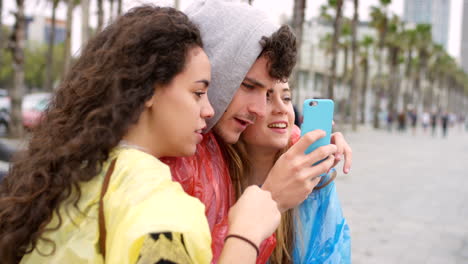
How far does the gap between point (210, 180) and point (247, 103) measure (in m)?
0.30

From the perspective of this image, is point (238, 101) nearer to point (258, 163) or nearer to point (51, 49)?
point (258, 163)

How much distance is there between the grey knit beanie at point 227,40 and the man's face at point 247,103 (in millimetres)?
63

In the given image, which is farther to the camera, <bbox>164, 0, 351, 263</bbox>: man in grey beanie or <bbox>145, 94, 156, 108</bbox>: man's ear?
<bbox>164, 0, 351, 263</bbox>: man in grey beanie

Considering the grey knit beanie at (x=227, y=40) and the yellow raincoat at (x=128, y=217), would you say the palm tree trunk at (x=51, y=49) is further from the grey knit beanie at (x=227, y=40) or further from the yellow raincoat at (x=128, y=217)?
the yellow raincoat at (x=128, y=217)

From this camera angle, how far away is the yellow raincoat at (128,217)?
3.28 ft

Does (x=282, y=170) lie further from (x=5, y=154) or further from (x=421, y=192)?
(x=421, y=192)

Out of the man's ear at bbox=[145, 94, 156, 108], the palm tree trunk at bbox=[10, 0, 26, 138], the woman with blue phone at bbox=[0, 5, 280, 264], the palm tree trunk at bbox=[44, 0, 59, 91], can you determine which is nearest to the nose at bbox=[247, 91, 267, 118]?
the woman with blue phone at bbox=[0, 5, 280, 264]

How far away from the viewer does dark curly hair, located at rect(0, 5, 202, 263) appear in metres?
1.15

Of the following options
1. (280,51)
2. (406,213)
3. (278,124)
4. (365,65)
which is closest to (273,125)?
(278,124)

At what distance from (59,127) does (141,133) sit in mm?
220

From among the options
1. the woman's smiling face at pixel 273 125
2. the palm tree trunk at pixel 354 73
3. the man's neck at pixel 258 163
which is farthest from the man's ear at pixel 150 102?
the palm tree trunk at pixel 354 73

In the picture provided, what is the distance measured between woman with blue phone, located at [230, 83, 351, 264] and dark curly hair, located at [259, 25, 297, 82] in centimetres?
15

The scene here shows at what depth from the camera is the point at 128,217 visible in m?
1.01

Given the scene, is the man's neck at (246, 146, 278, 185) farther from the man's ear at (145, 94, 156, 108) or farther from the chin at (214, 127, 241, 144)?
the man's ear at (145, 94, 156, 108)
